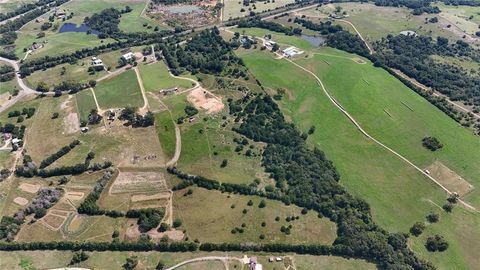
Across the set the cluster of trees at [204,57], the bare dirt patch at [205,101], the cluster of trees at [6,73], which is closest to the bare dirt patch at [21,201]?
the bare dirt patch at [205,101]

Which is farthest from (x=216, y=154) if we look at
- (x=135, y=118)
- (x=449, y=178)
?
(x=449, y=178)

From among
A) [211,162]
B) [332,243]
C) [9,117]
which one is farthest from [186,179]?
[9,117]

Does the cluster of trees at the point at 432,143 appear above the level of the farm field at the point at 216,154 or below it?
above

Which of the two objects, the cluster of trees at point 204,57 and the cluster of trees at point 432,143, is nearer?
the cluster of trees at point 432,143

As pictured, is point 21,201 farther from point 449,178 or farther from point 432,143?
point 432,143

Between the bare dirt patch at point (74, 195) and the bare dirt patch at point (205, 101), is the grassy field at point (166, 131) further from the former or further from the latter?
the bare dirt patch at point (74, 195)

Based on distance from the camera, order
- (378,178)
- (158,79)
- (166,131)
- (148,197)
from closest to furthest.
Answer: (148,197)
(378,178)
(166,131)
(158,79)
